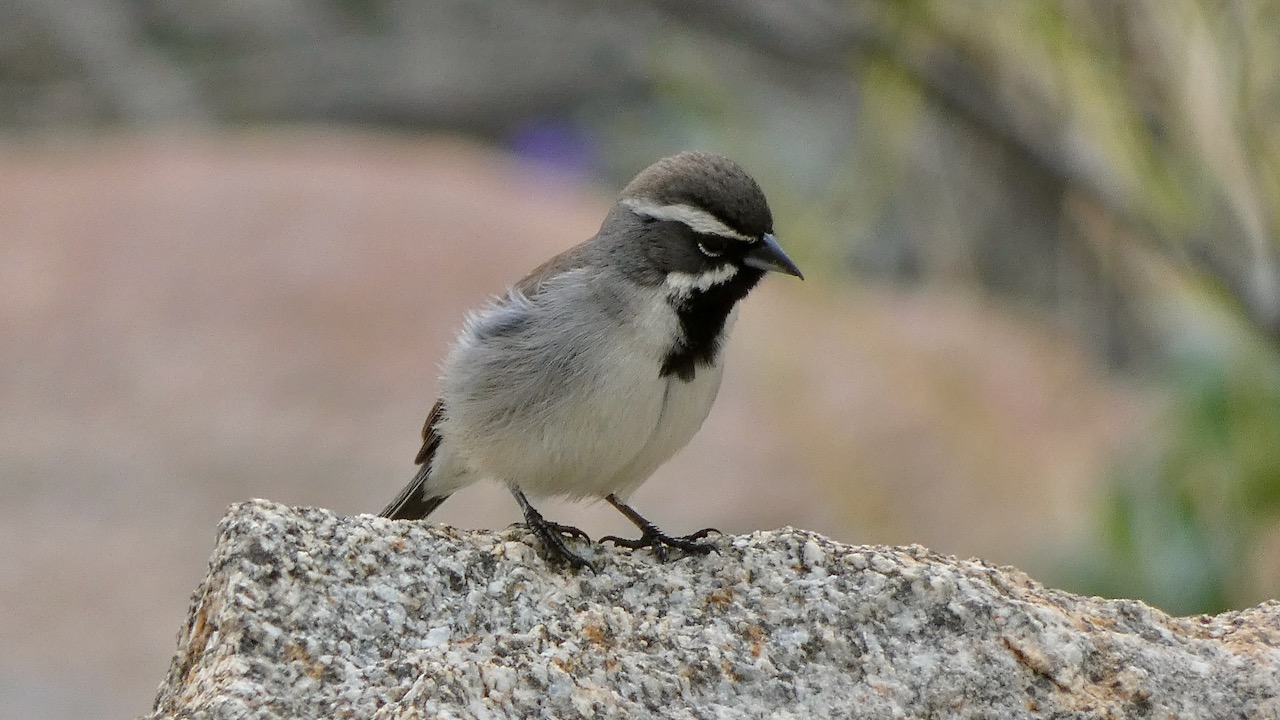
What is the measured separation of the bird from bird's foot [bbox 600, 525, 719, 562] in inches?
5.6

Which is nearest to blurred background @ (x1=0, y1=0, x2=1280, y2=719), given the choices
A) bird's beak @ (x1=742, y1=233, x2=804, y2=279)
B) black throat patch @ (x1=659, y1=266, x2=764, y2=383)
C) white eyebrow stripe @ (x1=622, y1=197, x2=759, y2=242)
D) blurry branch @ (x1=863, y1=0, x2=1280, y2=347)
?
blurry branch @ (x1=863, y1=0, x2=1280, y2=347)

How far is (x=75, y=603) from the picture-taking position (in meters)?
8.36

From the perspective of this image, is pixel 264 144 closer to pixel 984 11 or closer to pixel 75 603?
pixel 75 603

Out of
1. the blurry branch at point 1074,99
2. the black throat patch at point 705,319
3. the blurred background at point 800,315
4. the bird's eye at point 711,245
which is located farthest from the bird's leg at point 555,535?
the blurry branch at point 1074,99

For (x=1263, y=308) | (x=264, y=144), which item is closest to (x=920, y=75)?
(x=1263, y=308)

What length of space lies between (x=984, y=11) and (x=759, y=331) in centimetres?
410

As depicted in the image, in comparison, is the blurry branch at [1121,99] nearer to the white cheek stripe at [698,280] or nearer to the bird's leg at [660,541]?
the white cheek stripe at [698,280]

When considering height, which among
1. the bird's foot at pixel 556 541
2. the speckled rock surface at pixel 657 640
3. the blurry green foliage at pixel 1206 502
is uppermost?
the blurry green foliage at pixel 1206 502

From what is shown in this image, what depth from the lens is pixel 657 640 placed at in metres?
3.41

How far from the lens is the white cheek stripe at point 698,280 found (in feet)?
16.4

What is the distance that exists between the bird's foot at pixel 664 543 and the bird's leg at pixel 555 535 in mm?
193

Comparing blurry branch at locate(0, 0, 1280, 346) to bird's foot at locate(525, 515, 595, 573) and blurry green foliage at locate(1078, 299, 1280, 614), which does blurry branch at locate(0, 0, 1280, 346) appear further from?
bird's foot at locate(525, 515, 595, 573)

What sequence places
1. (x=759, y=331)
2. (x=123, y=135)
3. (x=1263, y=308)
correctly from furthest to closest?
1. (x=123, y=135)
2. (x=759, y=331)
3. (x=1263, y=308)

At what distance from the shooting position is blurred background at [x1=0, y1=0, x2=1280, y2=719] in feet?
20.2
